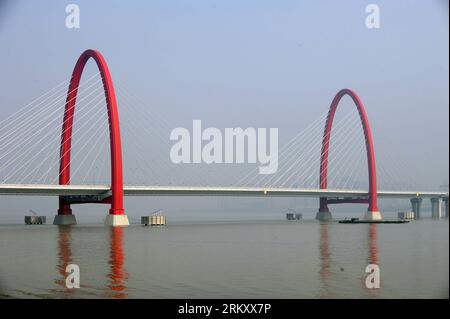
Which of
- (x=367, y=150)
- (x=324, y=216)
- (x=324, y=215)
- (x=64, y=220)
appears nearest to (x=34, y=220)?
(x=64, y=220)

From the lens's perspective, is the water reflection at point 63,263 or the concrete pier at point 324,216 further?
the concrete pier at point 324,216

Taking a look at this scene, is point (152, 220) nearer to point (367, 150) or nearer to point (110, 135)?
point (110, 135)

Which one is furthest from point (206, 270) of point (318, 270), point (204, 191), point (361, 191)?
point (361, 191)

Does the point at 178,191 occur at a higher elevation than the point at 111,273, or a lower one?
higher

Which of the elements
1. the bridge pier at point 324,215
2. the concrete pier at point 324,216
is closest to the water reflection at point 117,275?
the concrete pier at point 324,216

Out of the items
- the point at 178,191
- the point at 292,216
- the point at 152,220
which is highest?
the point at 178,191

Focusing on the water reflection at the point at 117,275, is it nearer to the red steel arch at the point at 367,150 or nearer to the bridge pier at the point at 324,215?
the red steel arch at the point at 367,150
